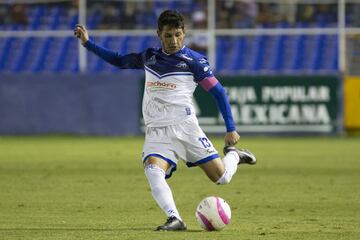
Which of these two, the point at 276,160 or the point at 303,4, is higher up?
the point at 303,4

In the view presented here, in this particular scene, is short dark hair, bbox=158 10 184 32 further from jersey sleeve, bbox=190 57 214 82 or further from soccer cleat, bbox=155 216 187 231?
soccer cleat, bbox=155 216 187 231

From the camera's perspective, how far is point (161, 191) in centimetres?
927

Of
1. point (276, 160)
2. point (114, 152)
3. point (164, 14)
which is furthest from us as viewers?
point (114, 152)

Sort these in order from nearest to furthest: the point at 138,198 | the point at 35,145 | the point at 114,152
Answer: the point at 138,198 → the point at 114,152 → the point at 35,145

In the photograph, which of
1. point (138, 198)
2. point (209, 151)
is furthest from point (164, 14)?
point (138, 198)

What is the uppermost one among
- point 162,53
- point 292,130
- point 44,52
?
point 162,53

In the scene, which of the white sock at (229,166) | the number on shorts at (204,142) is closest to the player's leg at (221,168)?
the white sock at (229,166)

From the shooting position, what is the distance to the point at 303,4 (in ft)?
82.6

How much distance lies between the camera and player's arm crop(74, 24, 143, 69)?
9.79m

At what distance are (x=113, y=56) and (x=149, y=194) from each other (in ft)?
12.4

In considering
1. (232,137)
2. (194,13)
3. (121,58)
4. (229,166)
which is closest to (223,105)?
(232,137)

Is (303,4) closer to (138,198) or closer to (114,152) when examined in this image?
(114,152)

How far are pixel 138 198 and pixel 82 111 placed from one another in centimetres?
1355

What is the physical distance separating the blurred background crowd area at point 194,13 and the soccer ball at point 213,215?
16.2 m
